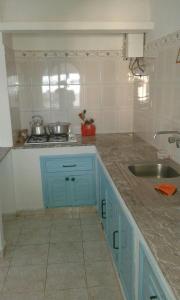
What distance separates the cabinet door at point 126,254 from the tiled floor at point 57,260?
0.88 ft

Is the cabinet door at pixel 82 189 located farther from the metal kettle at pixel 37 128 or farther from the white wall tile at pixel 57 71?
the white wall tile at pixel 57 71

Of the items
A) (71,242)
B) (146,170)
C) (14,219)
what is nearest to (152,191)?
(146,170)

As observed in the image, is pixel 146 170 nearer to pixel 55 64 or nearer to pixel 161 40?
pixel 161 40

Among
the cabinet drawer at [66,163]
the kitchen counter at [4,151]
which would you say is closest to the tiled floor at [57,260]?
the cabinet drawer at [66,163]

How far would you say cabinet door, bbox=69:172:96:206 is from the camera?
279 centimetres

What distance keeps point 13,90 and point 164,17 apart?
161cm

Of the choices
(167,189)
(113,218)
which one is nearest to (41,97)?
(113,218)

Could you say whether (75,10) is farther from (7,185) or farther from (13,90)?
(7,185)

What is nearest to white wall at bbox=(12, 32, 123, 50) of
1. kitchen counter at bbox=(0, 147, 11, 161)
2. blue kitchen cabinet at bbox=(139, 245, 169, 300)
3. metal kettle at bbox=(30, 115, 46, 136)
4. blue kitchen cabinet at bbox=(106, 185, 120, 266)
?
metal kettle at bbox=(30, 115, 46, 136)

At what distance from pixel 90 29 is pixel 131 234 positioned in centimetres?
195

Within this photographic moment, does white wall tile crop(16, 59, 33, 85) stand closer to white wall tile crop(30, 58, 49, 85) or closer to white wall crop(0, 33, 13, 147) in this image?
white wall tile crop(30, 58, 49, 85)

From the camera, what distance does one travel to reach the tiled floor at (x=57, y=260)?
1.85 m

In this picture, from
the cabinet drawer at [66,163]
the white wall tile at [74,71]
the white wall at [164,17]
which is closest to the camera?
the white wall at [164,17]

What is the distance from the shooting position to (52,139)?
2.86m
